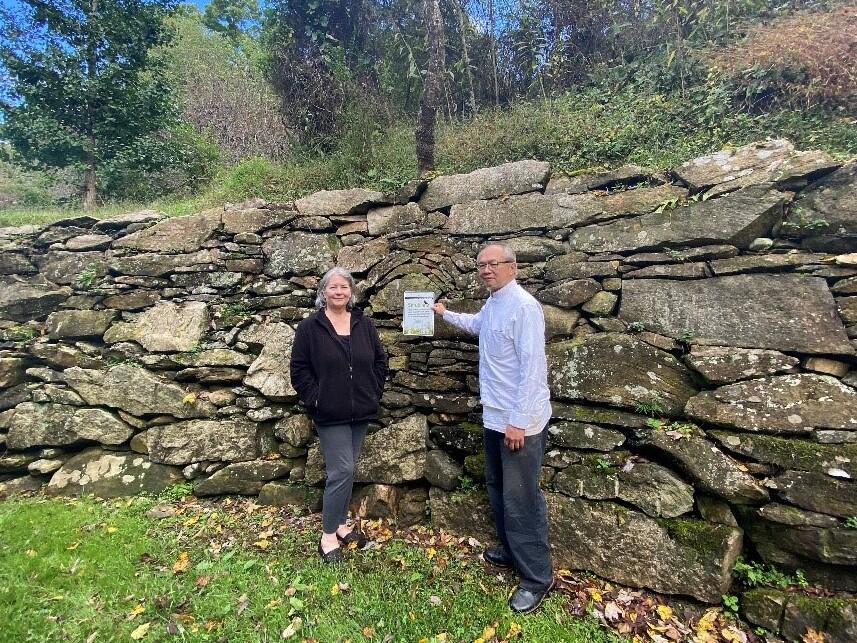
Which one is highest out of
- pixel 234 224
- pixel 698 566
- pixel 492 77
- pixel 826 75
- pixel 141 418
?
pixel 492 77

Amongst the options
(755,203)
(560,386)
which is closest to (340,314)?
(560,386)

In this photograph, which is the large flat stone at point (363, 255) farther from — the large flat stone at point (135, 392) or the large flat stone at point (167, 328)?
the large flat stone at point (135, 392)

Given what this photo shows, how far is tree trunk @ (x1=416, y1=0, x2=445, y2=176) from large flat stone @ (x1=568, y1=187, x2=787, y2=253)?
8.98ft

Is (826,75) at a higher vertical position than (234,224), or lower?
higher

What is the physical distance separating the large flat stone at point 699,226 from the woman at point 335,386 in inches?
93.8

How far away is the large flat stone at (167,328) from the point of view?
4.94m

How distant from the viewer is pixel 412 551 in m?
3.59

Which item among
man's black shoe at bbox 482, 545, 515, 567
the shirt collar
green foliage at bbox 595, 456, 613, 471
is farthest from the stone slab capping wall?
the shirt collar

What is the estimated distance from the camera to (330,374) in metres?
3.37

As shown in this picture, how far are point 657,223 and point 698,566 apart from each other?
281 centimetres

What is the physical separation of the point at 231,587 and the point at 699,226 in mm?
4897

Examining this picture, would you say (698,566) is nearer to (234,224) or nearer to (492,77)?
(234,224)

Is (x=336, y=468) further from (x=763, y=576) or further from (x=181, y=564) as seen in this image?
(x=763, y=576)

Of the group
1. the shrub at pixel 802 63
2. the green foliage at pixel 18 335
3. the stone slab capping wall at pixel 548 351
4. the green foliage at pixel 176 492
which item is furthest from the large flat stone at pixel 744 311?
the green foliage at pixel 18 335
